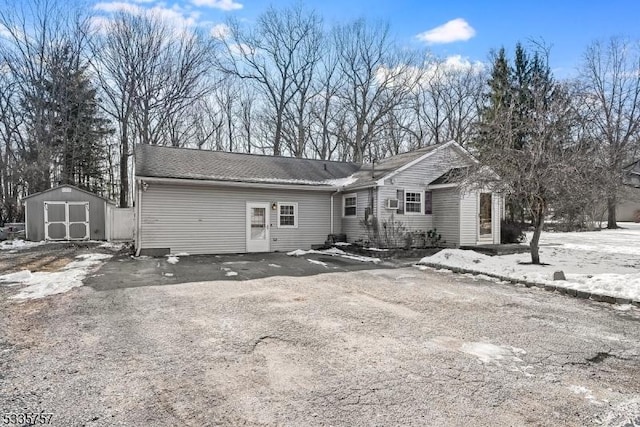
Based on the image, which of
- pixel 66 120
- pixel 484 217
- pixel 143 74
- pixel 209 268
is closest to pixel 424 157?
pixel 484 217

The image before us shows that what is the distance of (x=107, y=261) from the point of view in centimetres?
1105

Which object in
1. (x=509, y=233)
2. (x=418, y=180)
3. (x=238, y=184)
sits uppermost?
(x=418, y=180)

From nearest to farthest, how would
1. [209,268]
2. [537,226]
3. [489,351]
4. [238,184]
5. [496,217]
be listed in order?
[489,351]
[209,268]
[537,226]
[238,184]
[496,217]

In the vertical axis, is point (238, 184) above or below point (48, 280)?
above

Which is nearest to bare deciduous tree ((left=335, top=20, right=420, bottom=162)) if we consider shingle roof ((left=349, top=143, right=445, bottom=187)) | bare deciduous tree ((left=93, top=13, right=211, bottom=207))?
bare deciduous tree ((left=93, top=13, right=211, bottom=207))

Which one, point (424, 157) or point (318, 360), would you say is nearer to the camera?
point (318, 360)

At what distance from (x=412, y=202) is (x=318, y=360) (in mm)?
11140

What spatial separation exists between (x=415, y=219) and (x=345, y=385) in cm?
1150

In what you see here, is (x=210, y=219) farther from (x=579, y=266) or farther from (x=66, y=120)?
(x=66, y=120)

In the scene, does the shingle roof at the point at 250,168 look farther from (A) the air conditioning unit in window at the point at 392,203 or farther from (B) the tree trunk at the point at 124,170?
(B) the tree trunk at the point at 124,170

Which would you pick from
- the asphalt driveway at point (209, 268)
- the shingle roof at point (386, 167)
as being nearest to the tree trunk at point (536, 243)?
the asphalt driveway at point (209, 268)

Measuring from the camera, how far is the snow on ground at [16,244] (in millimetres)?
15223

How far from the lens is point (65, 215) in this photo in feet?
57.9

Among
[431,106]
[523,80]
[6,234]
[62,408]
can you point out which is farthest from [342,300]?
[431,106]
